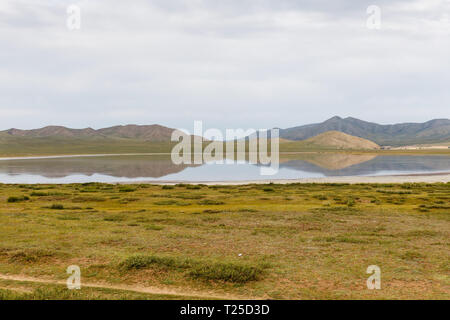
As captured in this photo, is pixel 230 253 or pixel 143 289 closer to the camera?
pixel 143 289

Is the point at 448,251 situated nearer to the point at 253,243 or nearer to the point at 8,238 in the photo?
the point at 253,243

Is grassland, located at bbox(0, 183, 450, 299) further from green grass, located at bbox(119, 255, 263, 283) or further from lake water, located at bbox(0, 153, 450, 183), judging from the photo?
lake water, located at bbox(0, 153, 450, 183)

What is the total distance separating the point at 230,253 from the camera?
44.3ft

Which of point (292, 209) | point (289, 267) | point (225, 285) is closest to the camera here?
point (225, 285)

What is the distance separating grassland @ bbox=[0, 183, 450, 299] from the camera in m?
9.82

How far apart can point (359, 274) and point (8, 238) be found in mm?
14715

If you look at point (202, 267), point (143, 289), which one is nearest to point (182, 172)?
point (202, 267)

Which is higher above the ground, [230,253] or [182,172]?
[230,253]

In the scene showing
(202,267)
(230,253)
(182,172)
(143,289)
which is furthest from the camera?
(182,172)

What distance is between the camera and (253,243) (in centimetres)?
1509

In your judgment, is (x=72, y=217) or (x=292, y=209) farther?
(x=292, y=209)

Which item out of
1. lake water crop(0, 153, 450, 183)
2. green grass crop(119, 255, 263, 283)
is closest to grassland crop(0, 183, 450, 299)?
green grass crop(119, 255, 263, 283)

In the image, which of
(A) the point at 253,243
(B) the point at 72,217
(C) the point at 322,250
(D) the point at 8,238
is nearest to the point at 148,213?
(B) the point at 72,217

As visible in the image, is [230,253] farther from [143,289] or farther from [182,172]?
[182,172]
